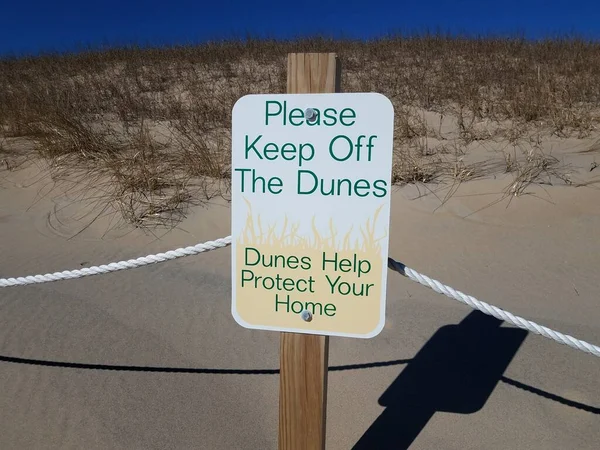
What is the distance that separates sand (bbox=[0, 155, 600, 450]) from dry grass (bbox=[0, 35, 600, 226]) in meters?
0.64

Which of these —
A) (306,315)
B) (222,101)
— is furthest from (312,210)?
(222,101)

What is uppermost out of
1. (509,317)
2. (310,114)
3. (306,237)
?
(310,114)

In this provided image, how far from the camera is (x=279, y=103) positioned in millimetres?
1495

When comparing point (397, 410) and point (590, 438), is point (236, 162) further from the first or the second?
point (590, 438)

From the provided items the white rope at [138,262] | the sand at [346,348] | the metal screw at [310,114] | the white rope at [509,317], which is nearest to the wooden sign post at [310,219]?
the metal screw at [310,114]

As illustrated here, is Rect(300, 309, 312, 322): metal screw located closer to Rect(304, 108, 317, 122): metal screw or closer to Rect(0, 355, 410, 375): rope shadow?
Rect(304, 108, 317, 122): metal screw

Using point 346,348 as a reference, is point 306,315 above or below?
above

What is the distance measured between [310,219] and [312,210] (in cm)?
3

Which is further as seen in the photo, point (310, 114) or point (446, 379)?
point (446, 379)

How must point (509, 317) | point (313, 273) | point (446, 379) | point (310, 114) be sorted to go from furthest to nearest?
point (446, 379)
point (509, 317)
point (313, 273)
point (310, 114)

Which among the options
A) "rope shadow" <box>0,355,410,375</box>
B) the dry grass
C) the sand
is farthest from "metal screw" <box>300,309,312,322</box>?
the dry grass

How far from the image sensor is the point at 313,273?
1.58 m

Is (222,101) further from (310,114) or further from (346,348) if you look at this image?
(310,114)

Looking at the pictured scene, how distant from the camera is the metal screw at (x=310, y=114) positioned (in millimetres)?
1475
